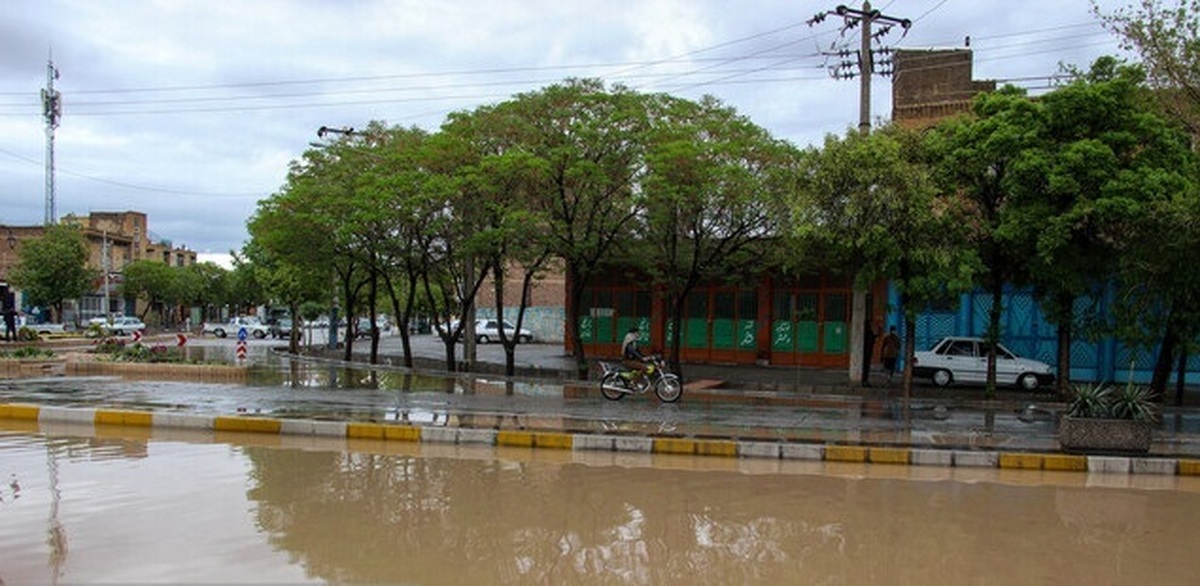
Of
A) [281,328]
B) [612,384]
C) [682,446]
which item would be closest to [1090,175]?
[612,384]

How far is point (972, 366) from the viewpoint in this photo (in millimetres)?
24125

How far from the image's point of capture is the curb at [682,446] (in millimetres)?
11445

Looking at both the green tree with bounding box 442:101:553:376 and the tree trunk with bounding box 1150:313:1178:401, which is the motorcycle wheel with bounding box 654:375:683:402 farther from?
the tree trunk with bounding box 1150:313:1178:401

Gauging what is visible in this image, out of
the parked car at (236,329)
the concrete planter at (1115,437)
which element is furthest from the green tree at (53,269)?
the concrete planter at (1115,437)

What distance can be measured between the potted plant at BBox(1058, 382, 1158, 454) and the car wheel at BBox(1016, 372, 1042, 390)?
39.6 feet

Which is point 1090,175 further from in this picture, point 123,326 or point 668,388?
point 123,326

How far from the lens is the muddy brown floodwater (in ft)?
21.2

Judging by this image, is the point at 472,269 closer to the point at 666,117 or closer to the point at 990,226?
the point at 666,117

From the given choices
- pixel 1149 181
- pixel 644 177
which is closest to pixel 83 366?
pixel 644 177

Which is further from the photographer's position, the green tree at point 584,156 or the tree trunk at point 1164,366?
the green tree at point 584,156

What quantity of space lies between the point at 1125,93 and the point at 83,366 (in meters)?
25.3

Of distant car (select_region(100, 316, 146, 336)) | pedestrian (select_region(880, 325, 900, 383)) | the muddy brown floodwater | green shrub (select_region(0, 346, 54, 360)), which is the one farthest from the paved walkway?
distant car (select_region(100, 316, 146, 336))

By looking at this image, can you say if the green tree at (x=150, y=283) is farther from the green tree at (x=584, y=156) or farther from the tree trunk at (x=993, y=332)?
the tree trunk at (x=993, y=332)

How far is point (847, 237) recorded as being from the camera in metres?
17.8
